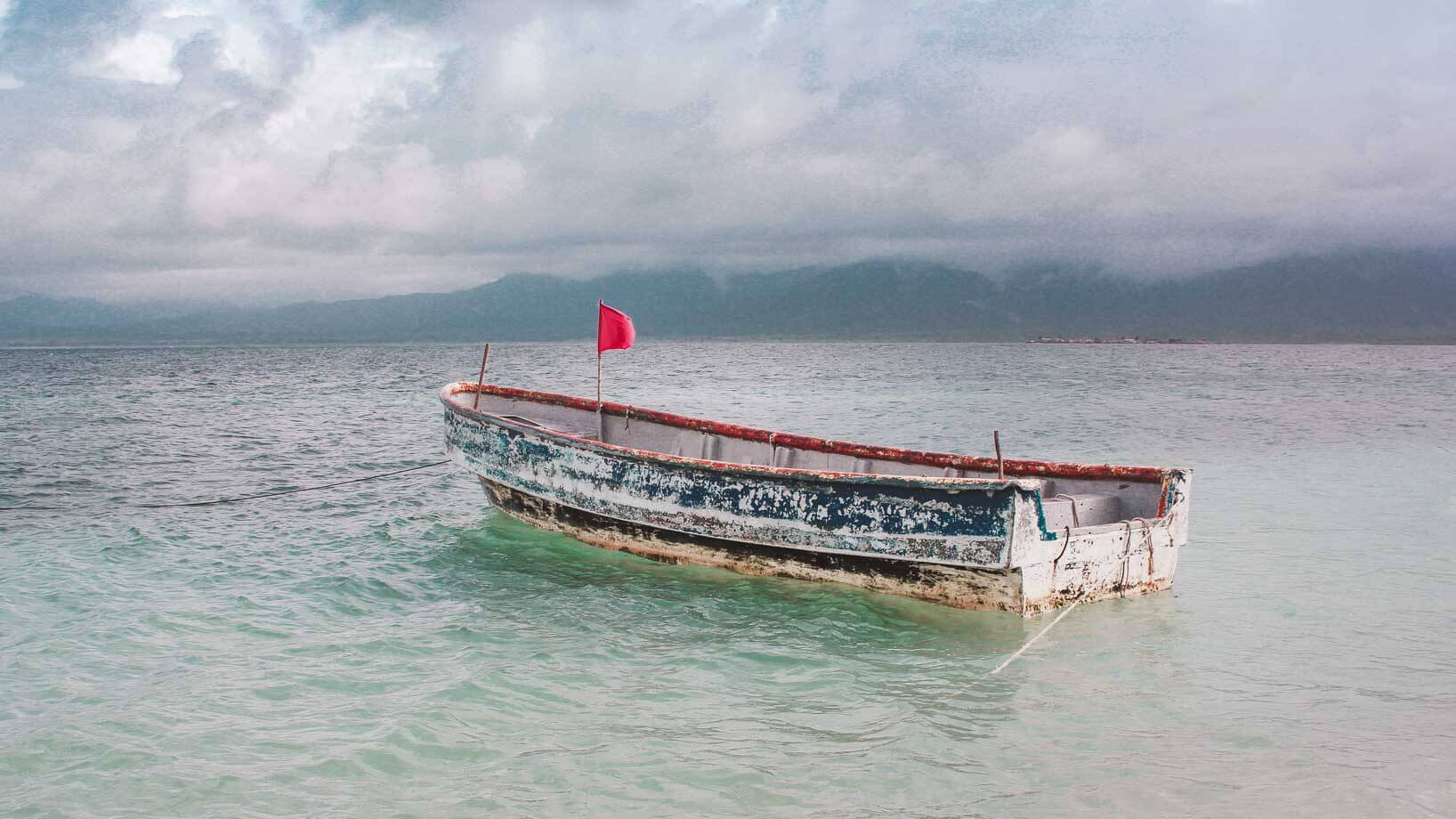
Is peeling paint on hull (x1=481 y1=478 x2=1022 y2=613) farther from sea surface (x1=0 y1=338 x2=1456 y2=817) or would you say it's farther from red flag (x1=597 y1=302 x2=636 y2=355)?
red flag (x1=597 y1=302 x2=636 y2=355)

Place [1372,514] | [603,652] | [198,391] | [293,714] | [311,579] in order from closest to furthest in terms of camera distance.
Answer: [293,714], [603,652], [311,579], [1372,514], [198,391]

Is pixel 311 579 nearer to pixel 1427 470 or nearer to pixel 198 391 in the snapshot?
pixel 1427 470

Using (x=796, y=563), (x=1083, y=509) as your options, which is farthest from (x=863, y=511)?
(x=1083, y=509)

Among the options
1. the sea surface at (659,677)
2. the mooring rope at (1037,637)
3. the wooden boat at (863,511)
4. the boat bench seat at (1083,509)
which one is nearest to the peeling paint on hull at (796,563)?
the wooden boat at (863,511)

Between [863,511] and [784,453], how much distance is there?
334cm

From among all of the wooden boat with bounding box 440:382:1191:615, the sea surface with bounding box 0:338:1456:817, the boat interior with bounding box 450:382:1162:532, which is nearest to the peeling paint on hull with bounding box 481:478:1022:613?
the wooden boat with bounding box 440:382:1191:615

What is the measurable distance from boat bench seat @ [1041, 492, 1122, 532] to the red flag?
221 inches

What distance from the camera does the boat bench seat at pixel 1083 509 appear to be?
377 inches

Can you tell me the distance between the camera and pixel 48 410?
3666 cm

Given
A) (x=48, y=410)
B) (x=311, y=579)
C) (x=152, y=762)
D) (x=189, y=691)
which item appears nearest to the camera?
(x=152, y=762)

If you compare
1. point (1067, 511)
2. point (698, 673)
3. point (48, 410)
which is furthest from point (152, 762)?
point (48, 410)

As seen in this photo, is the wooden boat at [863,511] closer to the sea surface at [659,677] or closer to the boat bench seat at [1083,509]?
the boat bench seat at [1083,509]

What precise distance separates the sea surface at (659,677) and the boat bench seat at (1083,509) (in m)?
1.01

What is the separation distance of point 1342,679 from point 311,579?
33.5ft
